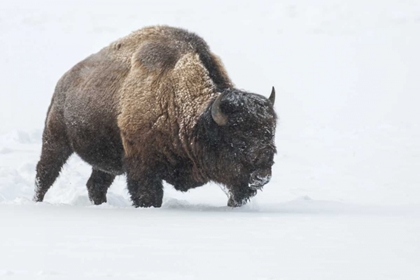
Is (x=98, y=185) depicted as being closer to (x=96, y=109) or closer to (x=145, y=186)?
(x=96, y=109)

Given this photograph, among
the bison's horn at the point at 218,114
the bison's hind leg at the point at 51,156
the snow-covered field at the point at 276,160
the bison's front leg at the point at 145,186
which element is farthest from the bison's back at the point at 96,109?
the bison's horn at the point at 218,114

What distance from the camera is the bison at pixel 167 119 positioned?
6469 millimetres

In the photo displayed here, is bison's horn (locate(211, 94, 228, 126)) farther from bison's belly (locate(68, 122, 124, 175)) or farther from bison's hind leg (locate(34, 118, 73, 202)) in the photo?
bison's hind leg (locate(34, 118, 73, 202))

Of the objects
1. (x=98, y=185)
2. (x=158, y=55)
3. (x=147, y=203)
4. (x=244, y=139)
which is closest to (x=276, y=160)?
(x=98, y=185)

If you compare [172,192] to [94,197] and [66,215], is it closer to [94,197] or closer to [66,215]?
[94,197]

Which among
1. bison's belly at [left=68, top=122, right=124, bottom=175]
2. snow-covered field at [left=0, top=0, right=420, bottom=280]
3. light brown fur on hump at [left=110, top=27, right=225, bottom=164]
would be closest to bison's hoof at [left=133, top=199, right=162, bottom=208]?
snow-covered field at [left=0, top=0, right=420, bottom=280]

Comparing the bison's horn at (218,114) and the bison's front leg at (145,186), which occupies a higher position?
the bison's horn at (218,114)

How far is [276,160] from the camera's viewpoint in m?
11.8

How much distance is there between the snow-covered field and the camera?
3746 millimetres

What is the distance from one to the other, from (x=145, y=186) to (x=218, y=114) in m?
0.89

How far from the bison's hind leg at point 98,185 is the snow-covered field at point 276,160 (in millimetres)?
153

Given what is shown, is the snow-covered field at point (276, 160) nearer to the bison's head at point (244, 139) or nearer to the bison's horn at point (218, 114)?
the bison's head at point (244, 139)

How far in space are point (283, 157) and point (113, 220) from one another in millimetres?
7125

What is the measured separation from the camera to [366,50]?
22484mm
